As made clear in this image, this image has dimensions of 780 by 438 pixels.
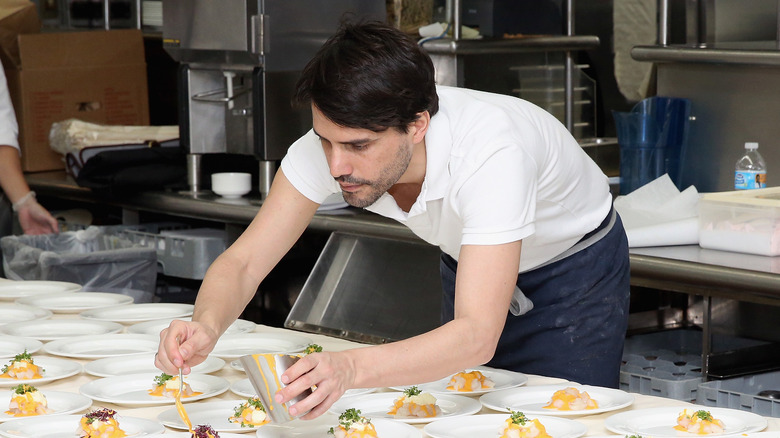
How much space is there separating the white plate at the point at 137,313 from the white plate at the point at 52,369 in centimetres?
40

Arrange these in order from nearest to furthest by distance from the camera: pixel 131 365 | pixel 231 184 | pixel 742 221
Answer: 1. pixel 131 365
2. pixel 742 221
3. pixel 231 184

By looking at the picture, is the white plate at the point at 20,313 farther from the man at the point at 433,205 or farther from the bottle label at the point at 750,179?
the bottle label at the point at 750,179

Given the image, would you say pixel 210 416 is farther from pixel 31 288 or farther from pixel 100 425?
pixel 31 288

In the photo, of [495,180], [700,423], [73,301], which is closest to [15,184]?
[73,301]

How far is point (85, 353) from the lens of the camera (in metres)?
2.34

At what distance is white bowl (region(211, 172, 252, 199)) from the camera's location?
404 cm

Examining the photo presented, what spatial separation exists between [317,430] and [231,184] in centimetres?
233

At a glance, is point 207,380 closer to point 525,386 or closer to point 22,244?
point 525,386

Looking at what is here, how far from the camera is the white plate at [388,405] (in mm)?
1898

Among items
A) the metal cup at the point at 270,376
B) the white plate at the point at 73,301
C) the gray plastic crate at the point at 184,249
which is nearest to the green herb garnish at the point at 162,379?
the metal cup at the point at 270,376

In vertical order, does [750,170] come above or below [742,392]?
above

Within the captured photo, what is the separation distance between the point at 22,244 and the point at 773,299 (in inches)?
98.0

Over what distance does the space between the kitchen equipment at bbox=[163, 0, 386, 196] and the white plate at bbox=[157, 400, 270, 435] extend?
2.02 meters

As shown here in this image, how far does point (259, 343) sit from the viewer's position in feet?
7.97
